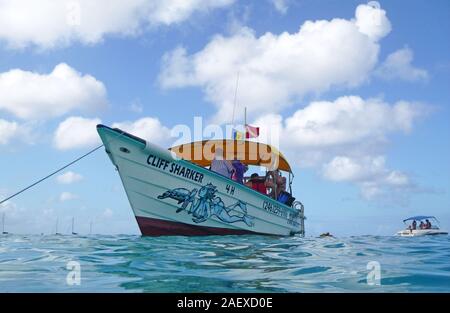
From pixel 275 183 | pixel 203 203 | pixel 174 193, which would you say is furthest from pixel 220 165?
pixel 275 183

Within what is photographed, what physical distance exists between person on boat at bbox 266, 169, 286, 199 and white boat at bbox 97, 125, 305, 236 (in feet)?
6.52

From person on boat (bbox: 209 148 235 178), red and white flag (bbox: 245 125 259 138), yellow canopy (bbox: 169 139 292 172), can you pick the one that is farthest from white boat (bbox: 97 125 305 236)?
red and white flag (bbox: 245 125 259 138)

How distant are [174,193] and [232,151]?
339cm

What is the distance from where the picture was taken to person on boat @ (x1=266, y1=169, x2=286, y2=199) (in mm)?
12891

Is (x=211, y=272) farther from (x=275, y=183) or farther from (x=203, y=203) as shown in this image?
(x=275, y=183)

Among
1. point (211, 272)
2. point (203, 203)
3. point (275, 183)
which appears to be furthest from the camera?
point (275, 183)

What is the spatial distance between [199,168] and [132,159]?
1.58 metres

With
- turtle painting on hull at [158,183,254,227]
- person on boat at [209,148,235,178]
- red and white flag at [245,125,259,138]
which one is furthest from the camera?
red and white flag at [245,125,259,138]

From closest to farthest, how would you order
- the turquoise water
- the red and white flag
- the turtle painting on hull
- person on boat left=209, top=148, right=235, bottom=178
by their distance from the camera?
the turquoise water
the turtle painting on hull
person on boat left=209, top=148, right=235, bottom=178
the red and white flag

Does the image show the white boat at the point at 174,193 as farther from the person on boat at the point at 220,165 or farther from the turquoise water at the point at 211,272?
the turquoise water at the point at 211,272

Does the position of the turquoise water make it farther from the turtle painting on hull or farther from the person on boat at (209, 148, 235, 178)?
the person on boat at (209, 148, 235, 178)

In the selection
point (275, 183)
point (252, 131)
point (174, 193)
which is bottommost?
point (174, 193)

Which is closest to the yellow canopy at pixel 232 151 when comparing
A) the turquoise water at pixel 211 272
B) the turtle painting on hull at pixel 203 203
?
the turtle painting on hull at pixel 203 203

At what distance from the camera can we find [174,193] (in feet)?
30.0
